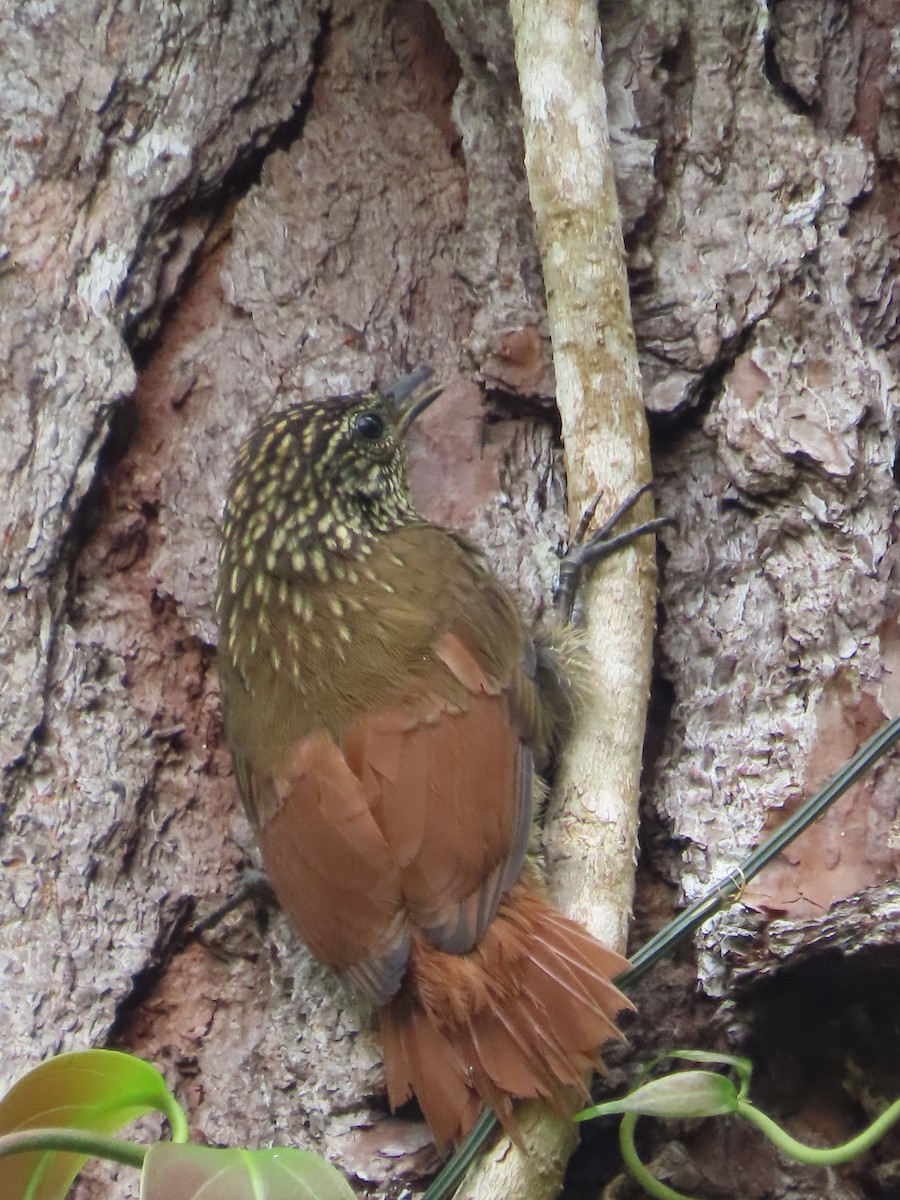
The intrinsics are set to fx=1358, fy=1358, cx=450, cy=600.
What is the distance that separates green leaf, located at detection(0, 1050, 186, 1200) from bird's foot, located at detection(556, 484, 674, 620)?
133cm

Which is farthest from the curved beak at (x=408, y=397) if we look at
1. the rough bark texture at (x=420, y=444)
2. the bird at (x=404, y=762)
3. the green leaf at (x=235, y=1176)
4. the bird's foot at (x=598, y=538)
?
the green leaf at (x=235, y=1176)

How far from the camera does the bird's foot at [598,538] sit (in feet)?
8.46

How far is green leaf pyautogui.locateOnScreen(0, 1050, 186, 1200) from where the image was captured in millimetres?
1600

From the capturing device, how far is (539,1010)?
2227 millimetres

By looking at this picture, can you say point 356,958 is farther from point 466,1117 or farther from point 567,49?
point 567,49

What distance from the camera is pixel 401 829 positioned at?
2.34 metres

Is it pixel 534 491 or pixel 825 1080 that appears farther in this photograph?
pixel 534 491

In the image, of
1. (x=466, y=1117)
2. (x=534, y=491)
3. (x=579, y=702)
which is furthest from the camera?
(x=534, y=491)

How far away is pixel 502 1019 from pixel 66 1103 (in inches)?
32.7

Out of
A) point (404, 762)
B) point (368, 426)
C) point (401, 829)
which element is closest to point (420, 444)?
point (368, 426)

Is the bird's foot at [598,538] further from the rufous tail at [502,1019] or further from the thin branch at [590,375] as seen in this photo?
the rufous tail at [502,1019]

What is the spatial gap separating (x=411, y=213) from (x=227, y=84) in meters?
0.46

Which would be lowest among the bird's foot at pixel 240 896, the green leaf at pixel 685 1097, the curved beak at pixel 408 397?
the green leaf at pixel 685 1097

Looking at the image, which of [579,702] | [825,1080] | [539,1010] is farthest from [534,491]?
[825,1080]
